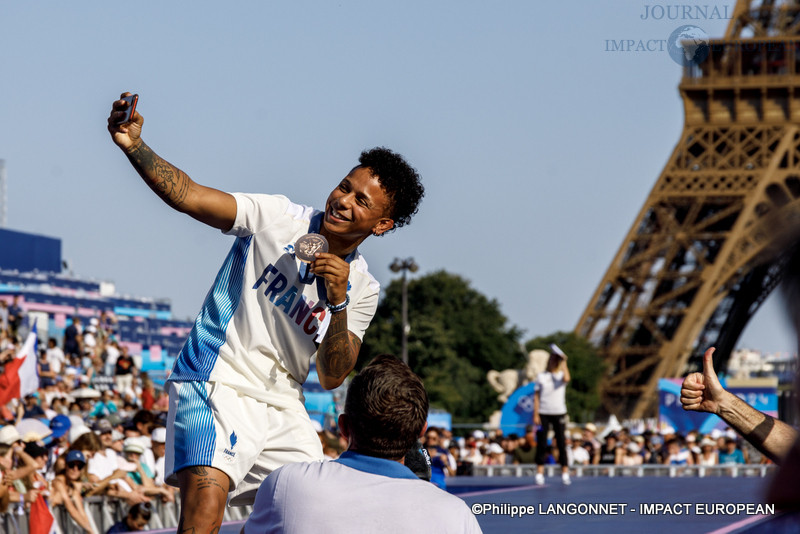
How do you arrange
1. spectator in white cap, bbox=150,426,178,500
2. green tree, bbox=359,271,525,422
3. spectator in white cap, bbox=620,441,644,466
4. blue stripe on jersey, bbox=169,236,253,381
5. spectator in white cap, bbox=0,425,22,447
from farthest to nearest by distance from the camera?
green tree, bbox=359,271,525,422 < spectator in white cap, bbox=620,441,644,466 < spectator in white cap, bbox=150,426,178,500 < spectator in white cap, bbox=0,425,22,447 < blue stripe on jersey, bbox=169,236,253,381

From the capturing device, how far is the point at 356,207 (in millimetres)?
4008

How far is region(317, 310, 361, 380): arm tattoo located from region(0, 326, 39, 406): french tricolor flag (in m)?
10.2

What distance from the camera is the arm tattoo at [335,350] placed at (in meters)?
3.94

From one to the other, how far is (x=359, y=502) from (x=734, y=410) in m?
1.02

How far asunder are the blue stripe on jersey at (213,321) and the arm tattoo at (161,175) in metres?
0.35

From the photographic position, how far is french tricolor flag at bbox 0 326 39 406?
13586 millimetres

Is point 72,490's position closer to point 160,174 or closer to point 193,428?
point 193,428

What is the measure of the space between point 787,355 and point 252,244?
229cm

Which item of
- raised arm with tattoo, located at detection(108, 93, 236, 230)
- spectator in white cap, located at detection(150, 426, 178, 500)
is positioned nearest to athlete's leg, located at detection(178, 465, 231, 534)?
raised arm with tattoo, located at detection(108, 93, 236, 230)

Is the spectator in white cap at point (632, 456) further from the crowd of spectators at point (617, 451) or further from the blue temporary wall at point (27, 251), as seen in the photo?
the blue temporary wall at point (27, 251)

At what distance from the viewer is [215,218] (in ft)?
12.7

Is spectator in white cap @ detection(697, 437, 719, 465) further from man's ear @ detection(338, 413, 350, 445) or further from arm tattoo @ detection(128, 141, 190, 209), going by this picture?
man's ear @ detection(338, 413, 350, 445)

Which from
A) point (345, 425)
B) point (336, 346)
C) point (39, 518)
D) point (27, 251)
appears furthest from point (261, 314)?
point (27, 251)

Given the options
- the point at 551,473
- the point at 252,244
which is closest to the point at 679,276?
the point at 551,473
